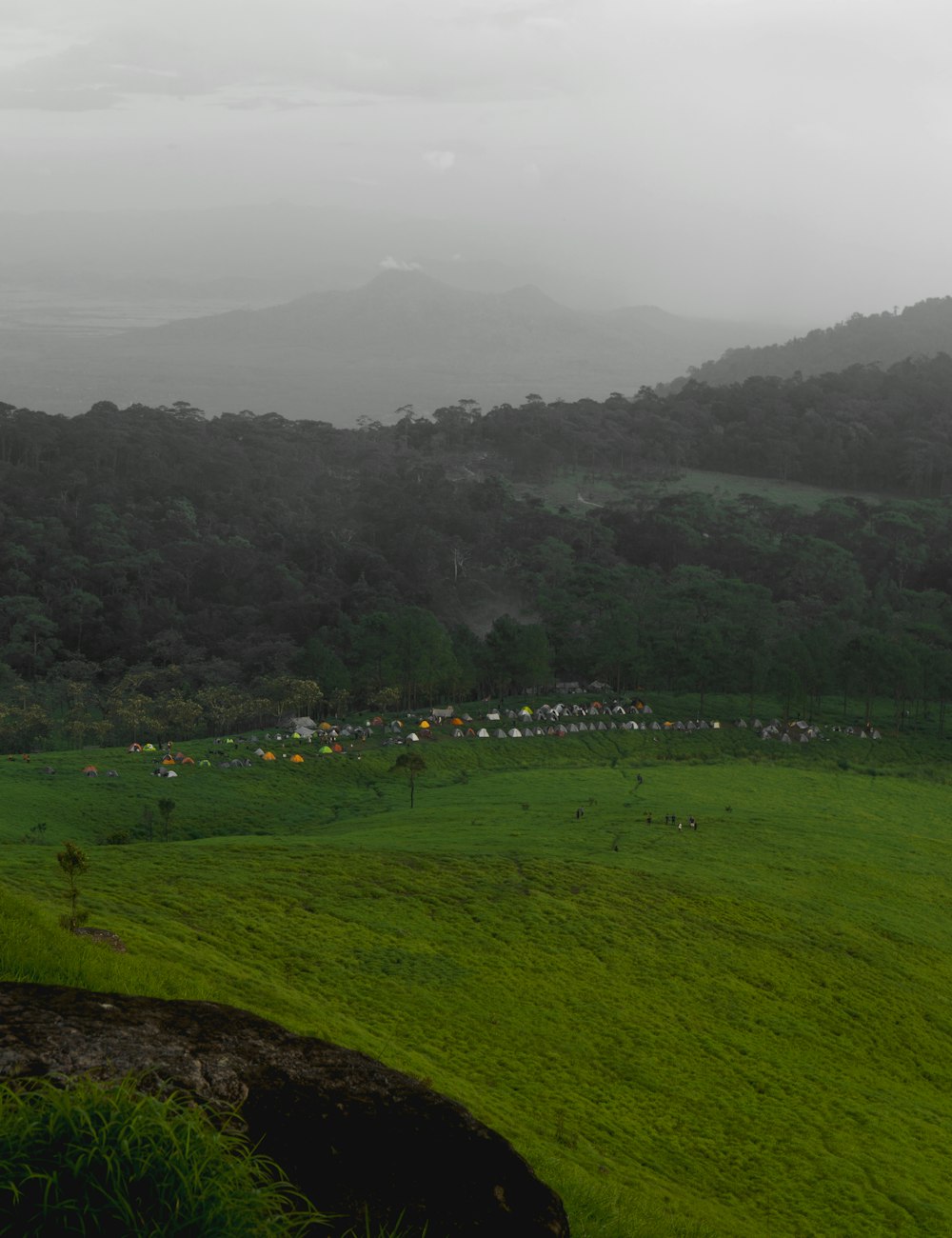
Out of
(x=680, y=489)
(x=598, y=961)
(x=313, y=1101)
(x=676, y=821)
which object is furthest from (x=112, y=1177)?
(x=680, y=489)

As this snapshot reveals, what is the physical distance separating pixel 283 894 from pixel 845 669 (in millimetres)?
59517

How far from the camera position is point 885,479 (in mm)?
165875

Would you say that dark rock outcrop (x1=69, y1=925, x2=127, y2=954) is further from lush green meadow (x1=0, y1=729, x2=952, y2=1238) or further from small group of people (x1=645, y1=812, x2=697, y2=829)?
small group of people (x1=645, y1=812, x2=697, y2=829)

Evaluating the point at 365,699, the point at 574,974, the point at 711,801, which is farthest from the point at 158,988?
the point at 365,699

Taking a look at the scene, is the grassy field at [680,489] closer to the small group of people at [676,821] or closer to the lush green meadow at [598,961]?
→ the small group of people at [676,821]

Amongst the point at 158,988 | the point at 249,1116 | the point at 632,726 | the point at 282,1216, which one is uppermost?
the point at 282,1216

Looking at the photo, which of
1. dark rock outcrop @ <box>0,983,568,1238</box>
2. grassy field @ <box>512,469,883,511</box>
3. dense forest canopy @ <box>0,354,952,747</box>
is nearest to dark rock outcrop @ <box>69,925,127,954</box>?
dark rock outcrop @ <box>0,983,568,1238</box>

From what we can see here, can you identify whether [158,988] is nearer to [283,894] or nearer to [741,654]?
[283,894]

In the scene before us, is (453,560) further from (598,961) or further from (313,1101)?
(313,1101)

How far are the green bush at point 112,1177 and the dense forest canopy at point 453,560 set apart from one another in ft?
230

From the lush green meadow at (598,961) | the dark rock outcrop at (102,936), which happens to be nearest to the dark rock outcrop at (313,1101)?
the lush green meadow at (598,961)

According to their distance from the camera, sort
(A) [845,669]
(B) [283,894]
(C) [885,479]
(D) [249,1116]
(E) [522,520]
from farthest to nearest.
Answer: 1. (C) [885,479]
2. (E) [522,520]
3. (A) [845,669]
4. (B) [283,894]
5. (D) [249,1116]

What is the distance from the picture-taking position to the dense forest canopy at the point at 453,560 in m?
79.8

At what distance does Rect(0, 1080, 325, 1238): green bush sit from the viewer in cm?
506
